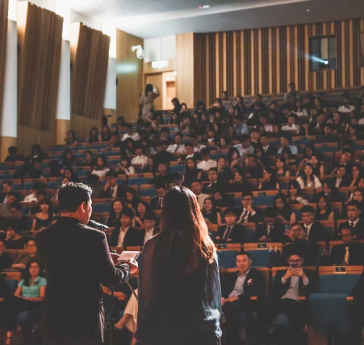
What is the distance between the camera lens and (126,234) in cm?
835

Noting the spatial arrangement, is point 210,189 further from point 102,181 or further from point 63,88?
point 63,88

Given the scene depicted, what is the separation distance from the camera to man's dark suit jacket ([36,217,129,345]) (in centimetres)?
284

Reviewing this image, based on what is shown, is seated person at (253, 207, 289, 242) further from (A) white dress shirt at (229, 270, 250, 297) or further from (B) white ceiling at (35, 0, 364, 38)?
(B) white ceiling at (35, 0, 364, 38)

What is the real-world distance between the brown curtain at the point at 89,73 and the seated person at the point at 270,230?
9.48 m

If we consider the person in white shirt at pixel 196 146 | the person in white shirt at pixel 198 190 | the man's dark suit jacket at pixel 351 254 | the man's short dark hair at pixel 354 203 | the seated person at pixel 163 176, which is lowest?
the man's dark suit jacket at pixel 351 254

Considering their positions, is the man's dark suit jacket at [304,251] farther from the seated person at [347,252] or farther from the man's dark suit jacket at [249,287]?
the man's dark suit jacket at [249,287]

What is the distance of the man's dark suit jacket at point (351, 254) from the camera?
22.8ft

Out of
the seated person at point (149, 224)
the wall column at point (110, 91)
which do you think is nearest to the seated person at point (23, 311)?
Answer: the seated person at point (149, 224)

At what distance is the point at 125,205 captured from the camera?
30.1 feet

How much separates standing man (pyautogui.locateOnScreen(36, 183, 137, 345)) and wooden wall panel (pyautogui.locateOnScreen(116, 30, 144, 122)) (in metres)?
16.0

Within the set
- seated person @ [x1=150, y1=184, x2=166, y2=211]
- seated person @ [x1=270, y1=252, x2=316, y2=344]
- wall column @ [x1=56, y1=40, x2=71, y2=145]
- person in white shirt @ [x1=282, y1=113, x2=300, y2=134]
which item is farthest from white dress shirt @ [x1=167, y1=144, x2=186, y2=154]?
seated person @ [x1=270, y1=252, x2=316, y2=344]

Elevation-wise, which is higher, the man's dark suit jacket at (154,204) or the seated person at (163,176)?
the seated person at (163,176)

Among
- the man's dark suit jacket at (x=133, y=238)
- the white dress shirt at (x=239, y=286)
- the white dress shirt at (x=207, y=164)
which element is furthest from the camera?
the white dress shirt at (x=207, y=164)

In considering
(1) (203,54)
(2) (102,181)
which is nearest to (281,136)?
(2) (102,181)
